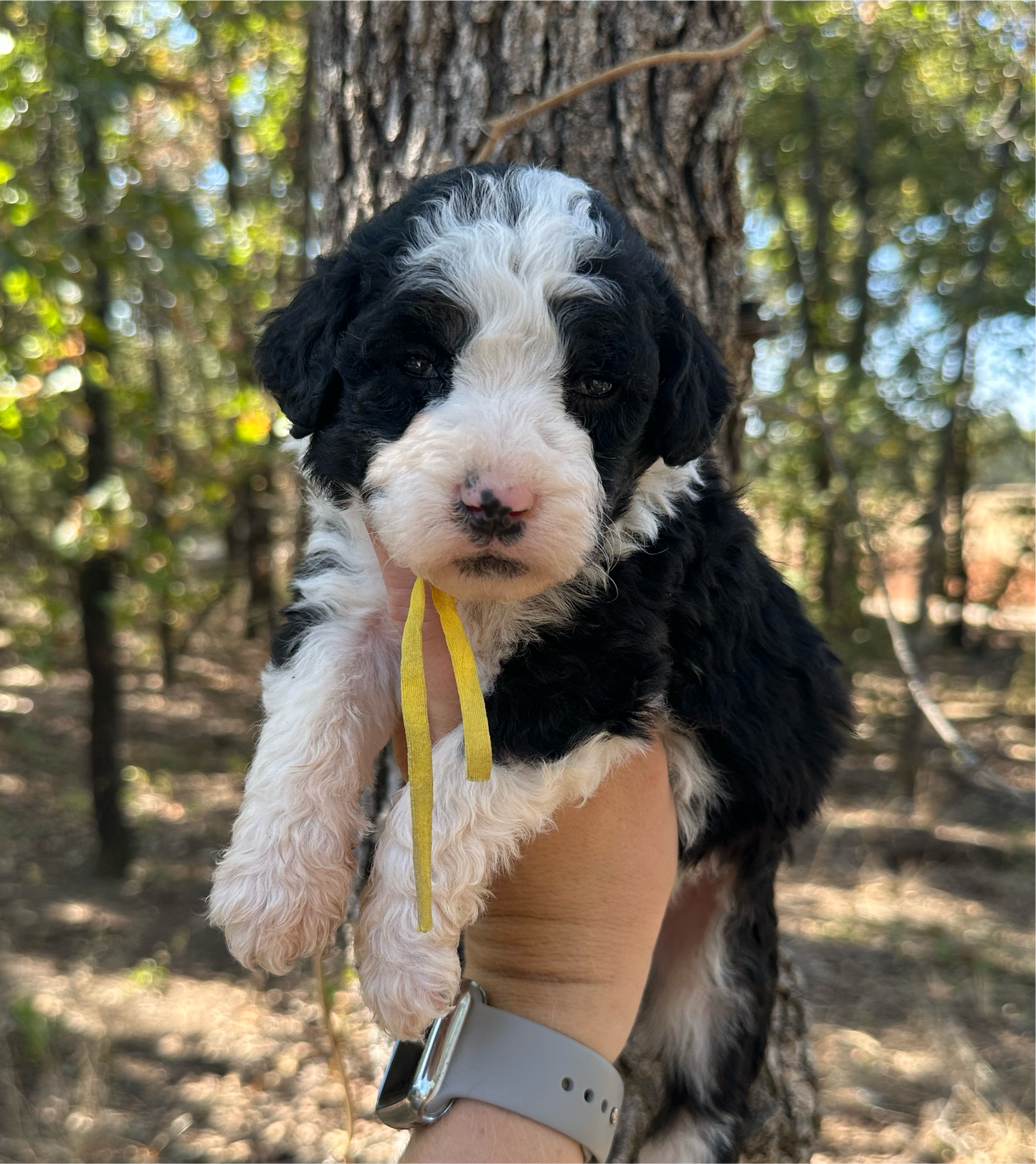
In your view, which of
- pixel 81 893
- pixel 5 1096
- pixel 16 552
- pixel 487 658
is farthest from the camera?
pixel 16 552

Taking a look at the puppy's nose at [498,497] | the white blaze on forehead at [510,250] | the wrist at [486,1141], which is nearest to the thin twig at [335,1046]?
the wrist at [486,1141]

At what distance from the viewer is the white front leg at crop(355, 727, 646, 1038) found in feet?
5.34

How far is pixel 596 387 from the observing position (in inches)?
66.4

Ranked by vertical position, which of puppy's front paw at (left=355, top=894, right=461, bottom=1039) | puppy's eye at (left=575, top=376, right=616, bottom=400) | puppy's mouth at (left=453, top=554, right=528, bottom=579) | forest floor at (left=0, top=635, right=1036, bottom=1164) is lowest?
forest floor at (left=0, top=635, right=1036, bottom=1164)

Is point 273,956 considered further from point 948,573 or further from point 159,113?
point 948,573

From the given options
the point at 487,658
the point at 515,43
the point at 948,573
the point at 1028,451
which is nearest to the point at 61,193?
the point at 515,43

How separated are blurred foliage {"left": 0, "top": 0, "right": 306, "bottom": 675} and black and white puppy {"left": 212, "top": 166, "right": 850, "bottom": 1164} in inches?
103

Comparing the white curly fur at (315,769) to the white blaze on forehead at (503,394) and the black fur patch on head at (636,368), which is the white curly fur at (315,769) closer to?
the white blaze on forehead at (503,394)

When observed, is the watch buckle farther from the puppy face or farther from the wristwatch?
the puppy face

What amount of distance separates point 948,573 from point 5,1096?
1107 centimetres

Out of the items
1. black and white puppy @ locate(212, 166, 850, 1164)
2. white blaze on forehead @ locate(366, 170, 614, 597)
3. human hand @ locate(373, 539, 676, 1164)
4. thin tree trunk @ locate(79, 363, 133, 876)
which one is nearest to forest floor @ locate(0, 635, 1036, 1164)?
thin tree trunk @ locate(79, 363, 133, 876)

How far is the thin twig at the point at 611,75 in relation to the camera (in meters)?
2.01

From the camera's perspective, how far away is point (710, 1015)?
2268 millimetres

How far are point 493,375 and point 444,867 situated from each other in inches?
33.2
